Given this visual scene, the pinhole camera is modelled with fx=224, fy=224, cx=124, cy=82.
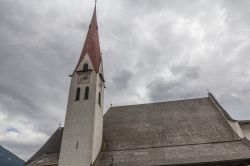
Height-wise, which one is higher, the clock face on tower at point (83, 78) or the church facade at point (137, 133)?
the clock face on tower at point (83, 78)

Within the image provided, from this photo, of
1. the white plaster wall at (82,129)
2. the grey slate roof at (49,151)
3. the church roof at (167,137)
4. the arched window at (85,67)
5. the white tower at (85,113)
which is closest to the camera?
the church roof at (167,137)

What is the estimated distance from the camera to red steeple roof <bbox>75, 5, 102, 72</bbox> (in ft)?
76.6

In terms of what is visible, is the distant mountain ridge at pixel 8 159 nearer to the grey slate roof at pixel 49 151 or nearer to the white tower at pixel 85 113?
the grey slate roof at pixel 49 151

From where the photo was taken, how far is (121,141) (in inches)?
774

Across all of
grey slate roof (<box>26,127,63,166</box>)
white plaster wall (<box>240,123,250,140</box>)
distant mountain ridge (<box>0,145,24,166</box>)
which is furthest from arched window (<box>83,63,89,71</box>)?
distant mountain ridge (<box>0,145,24,166</box>)

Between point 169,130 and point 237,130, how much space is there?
559 cm

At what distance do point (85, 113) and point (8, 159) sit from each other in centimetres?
16944

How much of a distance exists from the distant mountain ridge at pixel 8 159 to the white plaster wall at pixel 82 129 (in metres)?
147

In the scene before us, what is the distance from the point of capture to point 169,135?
19.5 meters

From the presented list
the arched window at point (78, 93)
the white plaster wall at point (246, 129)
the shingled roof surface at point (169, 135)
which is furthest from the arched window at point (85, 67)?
the white plaster wall at point (246, 129)

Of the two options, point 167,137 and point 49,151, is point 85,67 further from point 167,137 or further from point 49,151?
point 167,137

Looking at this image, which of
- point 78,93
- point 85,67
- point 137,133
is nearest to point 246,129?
point 137,133

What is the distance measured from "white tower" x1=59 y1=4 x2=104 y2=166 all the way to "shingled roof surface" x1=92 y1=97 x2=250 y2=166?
52.6 inches

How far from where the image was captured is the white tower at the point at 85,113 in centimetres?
1795
